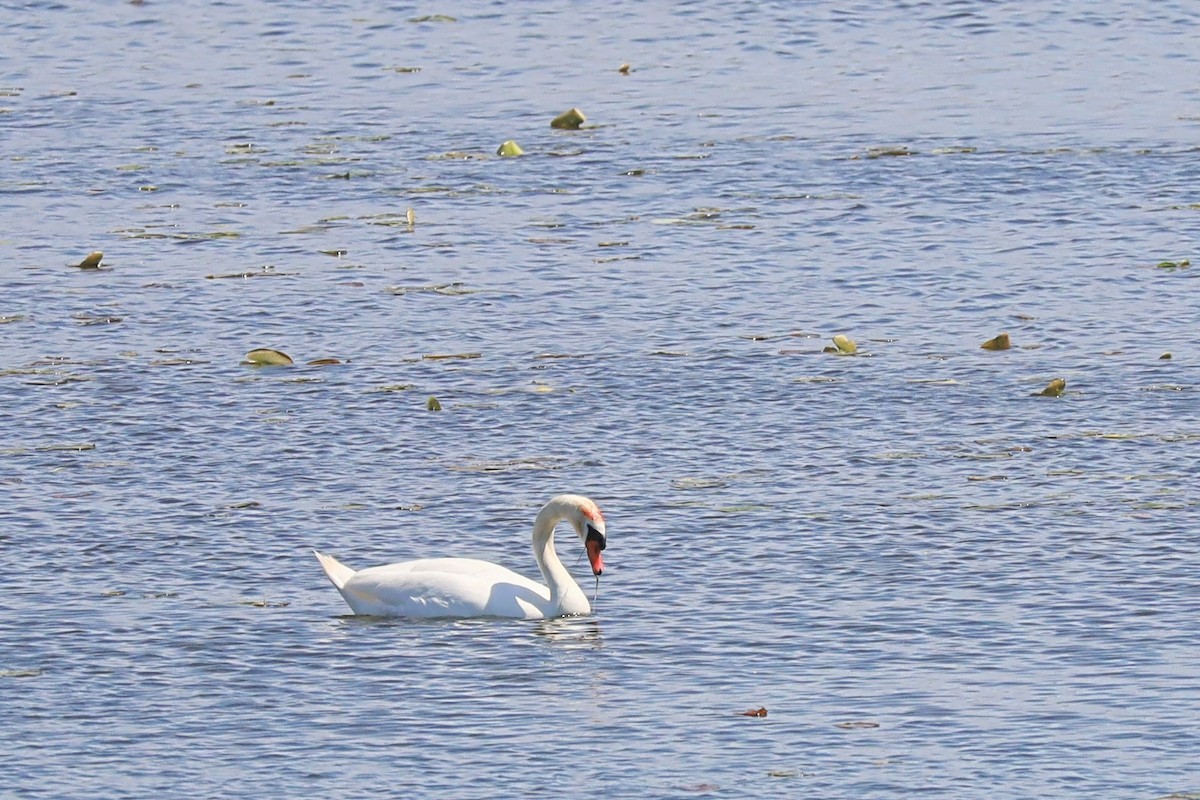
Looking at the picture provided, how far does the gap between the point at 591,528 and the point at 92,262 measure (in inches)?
372

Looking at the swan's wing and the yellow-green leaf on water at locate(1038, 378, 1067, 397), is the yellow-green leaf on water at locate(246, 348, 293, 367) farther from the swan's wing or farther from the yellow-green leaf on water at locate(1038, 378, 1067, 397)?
the yellow-green leaf on water at locate(1038, 378, 1067, 397)

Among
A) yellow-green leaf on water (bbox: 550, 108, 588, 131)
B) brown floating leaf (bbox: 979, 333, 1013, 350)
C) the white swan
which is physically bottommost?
yellow-green leaf on water (bbox: 550, 108, 588, 131)

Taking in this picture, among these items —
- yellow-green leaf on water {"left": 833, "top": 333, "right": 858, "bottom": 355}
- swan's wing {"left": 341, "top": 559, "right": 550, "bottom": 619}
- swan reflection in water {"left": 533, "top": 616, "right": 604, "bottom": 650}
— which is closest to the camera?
swan reflection in water {"left": 533, "top": 616, "right": 604, "bottom": 650}

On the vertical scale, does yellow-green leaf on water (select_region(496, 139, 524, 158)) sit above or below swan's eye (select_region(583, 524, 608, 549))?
below

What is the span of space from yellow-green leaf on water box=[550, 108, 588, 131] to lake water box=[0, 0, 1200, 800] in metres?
0.22

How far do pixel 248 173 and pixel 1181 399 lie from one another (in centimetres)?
1157

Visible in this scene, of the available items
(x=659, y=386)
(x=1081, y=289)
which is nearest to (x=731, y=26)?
(x=1081, y=289)

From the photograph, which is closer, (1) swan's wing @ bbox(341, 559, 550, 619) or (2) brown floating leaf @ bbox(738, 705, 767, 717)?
(2) brown floating leaf @ bbox(738, 705, 767, 717)

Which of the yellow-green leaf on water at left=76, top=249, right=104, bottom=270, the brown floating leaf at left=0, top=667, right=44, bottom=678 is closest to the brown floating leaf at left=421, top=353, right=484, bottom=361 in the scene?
the yellow-green leaf on water at left=76, top=249, right=104, bottom=270

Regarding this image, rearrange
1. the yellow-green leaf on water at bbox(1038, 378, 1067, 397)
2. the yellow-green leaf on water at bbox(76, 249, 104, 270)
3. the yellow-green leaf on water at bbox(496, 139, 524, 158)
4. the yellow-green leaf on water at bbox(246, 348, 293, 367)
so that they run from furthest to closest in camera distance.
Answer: the yellow-green leaf on water at bbox(496, 139, 524, 158), the yellow-green leaf on water at bbox(76, 249, 104, 270), the yellow-green leaf on water at bbox(246, 348, 293, 367), the yellow-green leaf on water at bbox(1038, 378, 1067, 397)

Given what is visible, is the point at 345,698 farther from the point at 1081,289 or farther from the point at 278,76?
the point at 278,76

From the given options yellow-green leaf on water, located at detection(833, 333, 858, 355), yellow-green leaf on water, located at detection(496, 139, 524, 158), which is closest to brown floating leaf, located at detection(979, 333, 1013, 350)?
yellow-green leaf on water, located at detection(833, 333, 858, 355)

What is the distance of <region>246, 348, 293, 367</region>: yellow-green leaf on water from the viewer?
64.4 feet

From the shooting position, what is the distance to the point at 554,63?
32875mm
